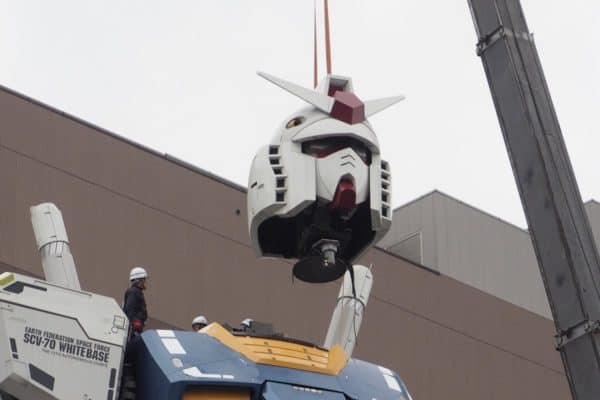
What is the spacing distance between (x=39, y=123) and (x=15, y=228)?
1.62 meters

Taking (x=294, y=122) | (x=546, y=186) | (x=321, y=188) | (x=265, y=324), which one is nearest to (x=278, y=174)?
(x=321, y=188)

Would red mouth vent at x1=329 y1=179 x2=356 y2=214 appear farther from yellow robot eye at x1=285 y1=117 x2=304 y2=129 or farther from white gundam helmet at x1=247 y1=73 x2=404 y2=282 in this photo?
yellow robot eye at x1=285 y1=117 x2=304 y2=129

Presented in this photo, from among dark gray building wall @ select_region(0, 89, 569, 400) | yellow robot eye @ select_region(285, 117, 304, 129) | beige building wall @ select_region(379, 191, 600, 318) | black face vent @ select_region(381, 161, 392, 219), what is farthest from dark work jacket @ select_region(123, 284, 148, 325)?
beige building wall @ select_region(379, 191, 600, 318)

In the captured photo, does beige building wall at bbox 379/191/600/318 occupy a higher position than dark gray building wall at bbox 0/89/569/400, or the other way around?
beige building wall at bbox 379/191/600/318

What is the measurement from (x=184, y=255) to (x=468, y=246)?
7.64 m

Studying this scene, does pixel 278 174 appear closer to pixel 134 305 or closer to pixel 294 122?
pixel 294 122

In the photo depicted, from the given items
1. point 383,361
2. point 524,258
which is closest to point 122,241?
point 383,361

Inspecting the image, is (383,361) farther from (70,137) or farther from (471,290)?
(70,137)

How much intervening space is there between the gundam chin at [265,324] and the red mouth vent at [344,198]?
0.01 meters

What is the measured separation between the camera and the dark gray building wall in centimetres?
2047

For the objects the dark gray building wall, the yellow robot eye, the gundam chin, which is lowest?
the gundam chin

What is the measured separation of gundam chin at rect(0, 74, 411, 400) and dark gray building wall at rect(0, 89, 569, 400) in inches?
388

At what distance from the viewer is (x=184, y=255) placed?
71.8 feet

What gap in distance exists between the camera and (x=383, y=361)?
79.6 feet
